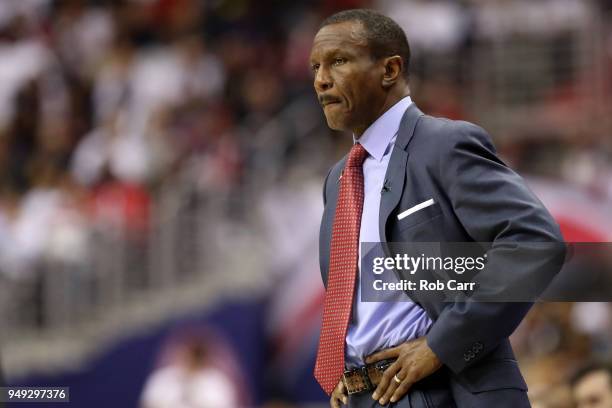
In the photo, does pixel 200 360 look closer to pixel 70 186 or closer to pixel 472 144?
pixel 70 186

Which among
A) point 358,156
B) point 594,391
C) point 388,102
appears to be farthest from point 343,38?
point 594,391

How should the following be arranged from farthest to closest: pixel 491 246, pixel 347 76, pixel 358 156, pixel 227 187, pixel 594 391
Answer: pixel 227 187
pixel 594 391
pixel 358 156
pixel 347 76
pixel 491 246

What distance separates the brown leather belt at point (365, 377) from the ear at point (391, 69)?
87 centimetres

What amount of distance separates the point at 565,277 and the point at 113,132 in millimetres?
7858

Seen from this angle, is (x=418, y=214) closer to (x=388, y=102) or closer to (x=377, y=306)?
(x=377, y=306)

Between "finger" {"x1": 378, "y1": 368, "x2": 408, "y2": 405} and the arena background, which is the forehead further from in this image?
the arena background

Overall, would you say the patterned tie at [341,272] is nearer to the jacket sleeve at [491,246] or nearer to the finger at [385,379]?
the finger at [385,379]

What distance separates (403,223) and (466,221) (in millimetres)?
207

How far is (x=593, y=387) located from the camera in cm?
452

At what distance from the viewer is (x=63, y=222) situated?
395 inches

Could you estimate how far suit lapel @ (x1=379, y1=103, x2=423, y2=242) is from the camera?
10.8ft

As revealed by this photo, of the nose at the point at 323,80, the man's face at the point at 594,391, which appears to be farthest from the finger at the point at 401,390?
the man's face at the point at 594,391

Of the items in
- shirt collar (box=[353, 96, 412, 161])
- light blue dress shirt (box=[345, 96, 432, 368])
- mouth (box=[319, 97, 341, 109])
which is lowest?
light blue dress shirt (box=[345, 96, 432, 368])

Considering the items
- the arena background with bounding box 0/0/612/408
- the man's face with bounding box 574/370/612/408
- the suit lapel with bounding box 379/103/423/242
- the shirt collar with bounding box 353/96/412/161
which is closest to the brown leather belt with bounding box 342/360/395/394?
the suit lapel with bounding box 379/103/423/242
